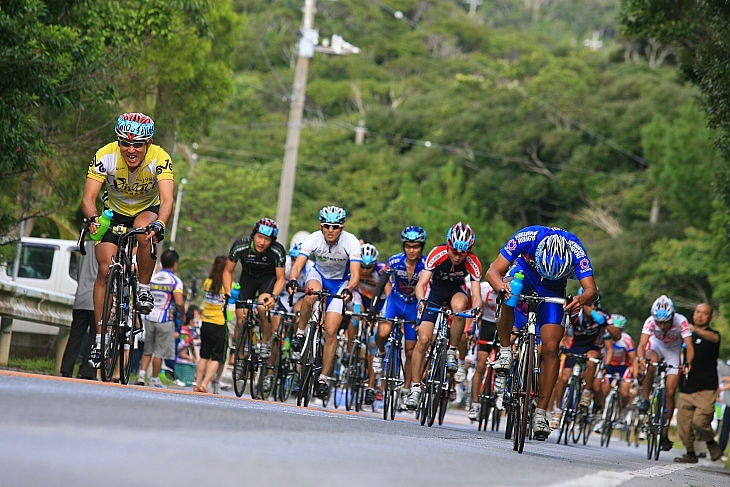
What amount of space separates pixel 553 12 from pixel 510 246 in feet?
541

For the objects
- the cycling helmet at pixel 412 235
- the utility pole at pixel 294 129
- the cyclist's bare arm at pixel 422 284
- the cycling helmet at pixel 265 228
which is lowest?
the cyclist's bare arm at pixel 422 284

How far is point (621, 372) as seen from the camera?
22.8 meters

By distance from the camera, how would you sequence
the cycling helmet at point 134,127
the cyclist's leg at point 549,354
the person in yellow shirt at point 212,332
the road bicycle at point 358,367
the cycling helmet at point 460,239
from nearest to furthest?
the cycling helmet at point 134,127 → the cyclist's leg at point 549,354 → the cycling helmet at point 460,239 → the road bicycle at point 358,367 → the person in yellow shirt at point 212,332

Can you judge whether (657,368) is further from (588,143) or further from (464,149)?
(464,149)

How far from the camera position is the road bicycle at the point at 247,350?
14977mm

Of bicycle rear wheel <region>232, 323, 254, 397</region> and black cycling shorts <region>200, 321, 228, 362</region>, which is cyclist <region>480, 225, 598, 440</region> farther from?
black cycling shorts <region>200, 321, 228, 362</region>

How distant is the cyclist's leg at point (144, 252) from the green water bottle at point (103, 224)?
24 cm

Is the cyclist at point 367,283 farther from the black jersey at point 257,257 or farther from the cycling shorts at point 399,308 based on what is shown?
the black jersey at point 257,257

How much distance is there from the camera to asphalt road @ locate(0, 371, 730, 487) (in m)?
5.09

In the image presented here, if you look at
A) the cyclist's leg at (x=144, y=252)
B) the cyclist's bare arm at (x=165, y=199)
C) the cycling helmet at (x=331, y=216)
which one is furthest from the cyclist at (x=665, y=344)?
the cyclist's bare arm at (x=165, y=199)

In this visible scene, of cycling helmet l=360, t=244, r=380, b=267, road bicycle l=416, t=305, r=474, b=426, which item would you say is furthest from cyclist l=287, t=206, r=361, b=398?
cycling helmet l=360, t=244, r=380, b=267

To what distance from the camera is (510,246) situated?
10672 millimetres

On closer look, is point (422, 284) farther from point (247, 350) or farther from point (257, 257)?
Answer: point (247, 350)

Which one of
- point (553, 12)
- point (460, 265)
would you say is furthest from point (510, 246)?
point (553, 12)
